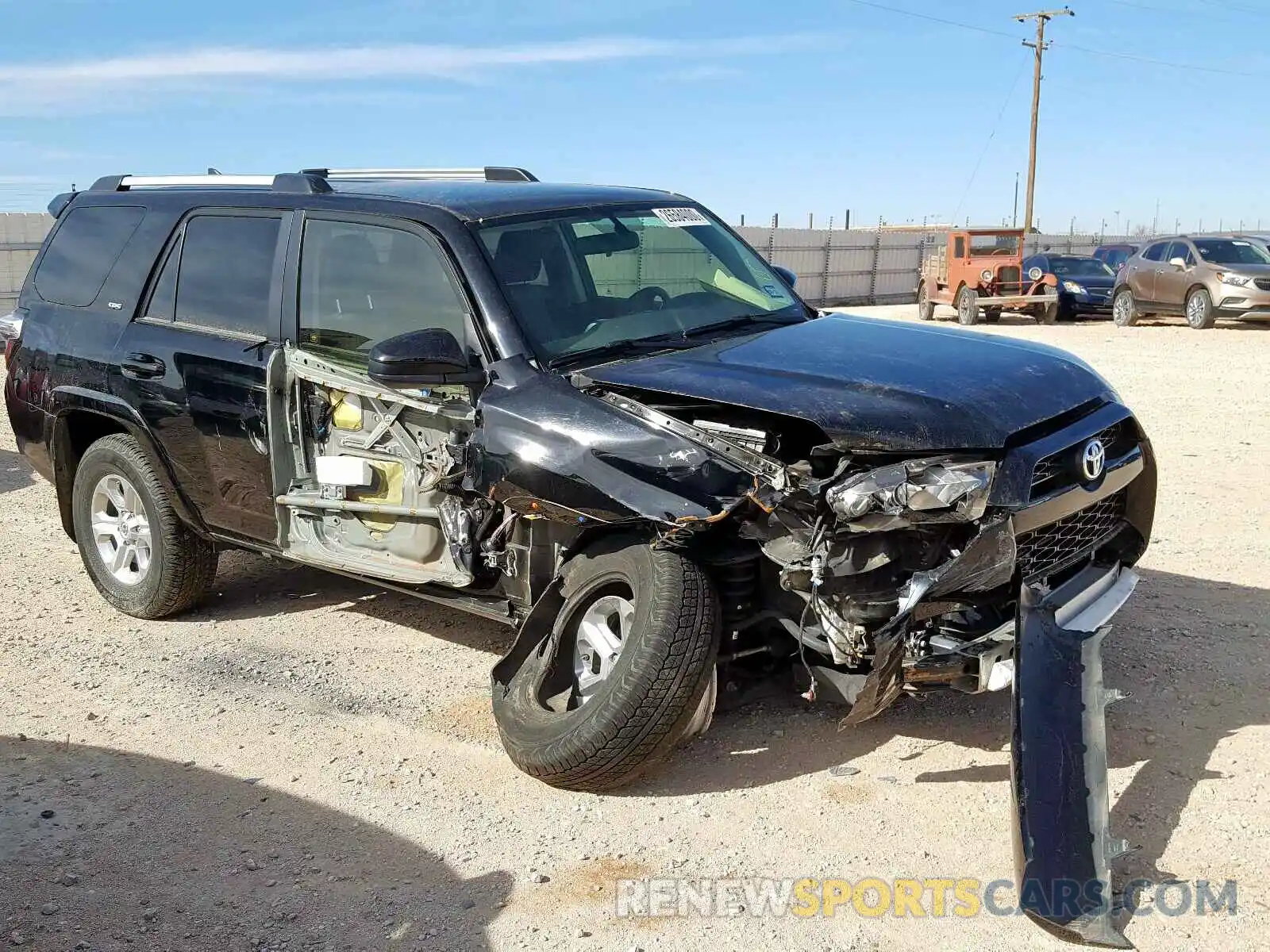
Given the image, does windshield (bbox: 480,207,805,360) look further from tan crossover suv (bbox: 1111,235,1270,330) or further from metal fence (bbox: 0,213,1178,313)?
→ metal fence (bbox: 0,213,1178,313)

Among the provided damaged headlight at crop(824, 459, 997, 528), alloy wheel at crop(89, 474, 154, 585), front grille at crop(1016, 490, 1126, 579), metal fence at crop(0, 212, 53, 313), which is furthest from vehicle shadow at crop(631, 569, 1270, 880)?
metal fence at crop(0, 212, 53, 313)

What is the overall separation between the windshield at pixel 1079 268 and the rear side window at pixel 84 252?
73.3 ft

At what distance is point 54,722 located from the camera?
4910 millimetres

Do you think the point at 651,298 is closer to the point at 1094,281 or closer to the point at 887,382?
the point at 887,382

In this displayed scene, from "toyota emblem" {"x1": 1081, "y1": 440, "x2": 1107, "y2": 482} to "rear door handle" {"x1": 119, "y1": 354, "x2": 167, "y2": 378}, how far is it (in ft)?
12.9

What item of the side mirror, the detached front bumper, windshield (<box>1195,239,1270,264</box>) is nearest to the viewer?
the detached front bumper

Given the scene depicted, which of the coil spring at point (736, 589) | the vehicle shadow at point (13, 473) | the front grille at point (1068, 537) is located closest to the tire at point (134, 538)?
the coil spring at point (736, 589)

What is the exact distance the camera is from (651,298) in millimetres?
4953

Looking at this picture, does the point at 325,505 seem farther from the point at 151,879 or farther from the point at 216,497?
the point at 151,879

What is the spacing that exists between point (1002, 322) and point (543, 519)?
899 inches

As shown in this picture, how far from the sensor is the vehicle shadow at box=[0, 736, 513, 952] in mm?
3406

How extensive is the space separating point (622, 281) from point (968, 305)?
21128 mm

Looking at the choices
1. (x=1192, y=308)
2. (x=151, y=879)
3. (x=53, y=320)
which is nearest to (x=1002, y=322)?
(x=1192, y=308)

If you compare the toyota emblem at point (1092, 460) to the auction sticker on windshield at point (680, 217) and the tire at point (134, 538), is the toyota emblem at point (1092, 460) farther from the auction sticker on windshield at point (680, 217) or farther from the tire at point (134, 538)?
the tire at point (134, 538)
